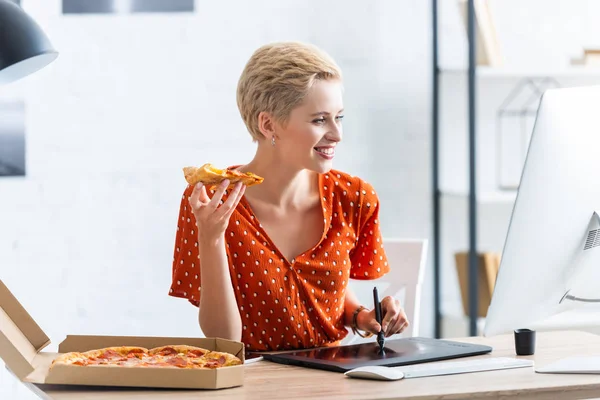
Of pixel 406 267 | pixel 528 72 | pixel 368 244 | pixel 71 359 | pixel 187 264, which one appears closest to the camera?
pixel 71 359

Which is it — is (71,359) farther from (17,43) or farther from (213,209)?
(17,43)

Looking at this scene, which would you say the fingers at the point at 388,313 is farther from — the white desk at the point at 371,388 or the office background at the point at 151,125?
the office background at the point at 151,125

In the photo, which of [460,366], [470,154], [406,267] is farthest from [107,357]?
[470,154]

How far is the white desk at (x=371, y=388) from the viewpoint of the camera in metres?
1.27

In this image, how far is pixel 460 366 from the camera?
1.46 meters

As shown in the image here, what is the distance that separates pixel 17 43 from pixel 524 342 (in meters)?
1.03

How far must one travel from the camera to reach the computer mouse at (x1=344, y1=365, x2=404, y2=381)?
4.50ft

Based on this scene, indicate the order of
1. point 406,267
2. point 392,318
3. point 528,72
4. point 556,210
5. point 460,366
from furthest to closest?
point 528,72, point 406,267, point 392,318, point 460,366, point 556,210

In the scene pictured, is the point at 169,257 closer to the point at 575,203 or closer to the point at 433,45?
the point at 433,45

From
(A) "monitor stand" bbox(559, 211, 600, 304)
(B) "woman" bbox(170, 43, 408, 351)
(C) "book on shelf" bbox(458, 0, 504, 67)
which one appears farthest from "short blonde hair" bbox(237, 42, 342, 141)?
(C) "book on shelf" bbox(458, 0, 504, 67)

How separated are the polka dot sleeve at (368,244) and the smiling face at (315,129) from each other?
190 mm

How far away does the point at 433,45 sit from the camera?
310 cm

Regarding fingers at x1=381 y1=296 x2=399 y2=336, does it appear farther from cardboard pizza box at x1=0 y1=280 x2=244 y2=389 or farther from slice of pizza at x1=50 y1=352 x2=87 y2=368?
slice of pizza at x1=50 y1=352 x2=87 y2=368

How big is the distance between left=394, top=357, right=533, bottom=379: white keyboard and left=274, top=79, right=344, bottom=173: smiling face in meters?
0.52
